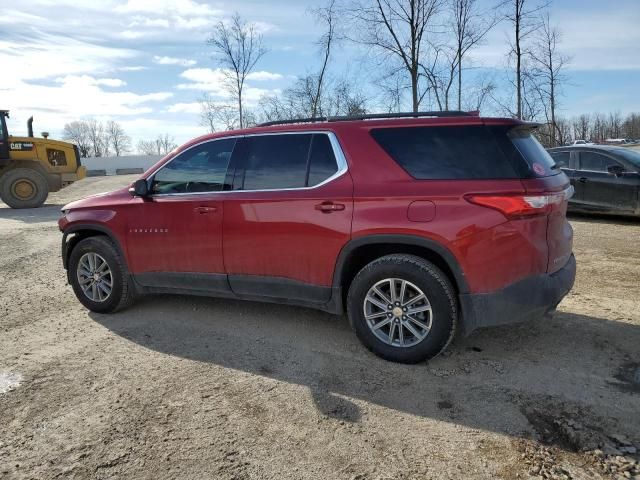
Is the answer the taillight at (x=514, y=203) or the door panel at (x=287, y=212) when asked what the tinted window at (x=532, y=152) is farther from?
the door panel at (x=287, y=212)

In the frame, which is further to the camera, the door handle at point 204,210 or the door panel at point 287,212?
the door handle at point 204,210

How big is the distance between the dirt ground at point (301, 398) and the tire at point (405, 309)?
16cm

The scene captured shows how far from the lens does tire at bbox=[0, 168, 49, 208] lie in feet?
54.7

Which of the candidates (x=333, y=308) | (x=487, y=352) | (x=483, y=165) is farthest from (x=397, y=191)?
(x=487, y=352)

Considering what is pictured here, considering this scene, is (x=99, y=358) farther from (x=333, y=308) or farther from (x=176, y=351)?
(x=333, y=308)

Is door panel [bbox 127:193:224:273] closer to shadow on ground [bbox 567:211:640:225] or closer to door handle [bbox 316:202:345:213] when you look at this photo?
door handle [bbox 316:202:345:213]

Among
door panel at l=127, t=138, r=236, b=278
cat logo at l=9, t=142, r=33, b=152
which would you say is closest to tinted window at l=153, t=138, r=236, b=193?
door panel at l=127, t=138, r=236, b=278

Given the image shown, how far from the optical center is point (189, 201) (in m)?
4.68

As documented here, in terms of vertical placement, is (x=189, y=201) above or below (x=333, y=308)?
above

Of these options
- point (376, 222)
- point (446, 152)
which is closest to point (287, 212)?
point (376, 222)

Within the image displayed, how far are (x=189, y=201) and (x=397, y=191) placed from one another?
6.56ft

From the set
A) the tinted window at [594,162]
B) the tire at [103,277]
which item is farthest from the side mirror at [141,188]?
the tinted window at [594,162]

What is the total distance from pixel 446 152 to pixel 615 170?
763 cm

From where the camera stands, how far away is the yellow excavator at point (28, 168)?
16609 millimetres
